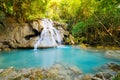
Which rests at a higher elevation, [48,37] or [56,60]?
[48,37]

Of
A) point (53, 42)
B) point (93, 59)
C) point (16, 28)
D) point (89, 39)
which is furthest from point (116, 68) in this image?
point (16, 28)

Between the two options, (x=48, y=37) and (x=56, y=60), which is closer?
(x=56, y=60)

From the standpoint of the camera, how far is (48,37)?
21453mm

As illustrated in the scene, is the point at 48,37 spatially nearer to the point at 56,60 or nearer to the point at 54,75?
the point at 56,60

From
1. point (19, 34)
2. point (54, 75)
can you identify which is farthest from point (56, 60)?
point (19, 34)

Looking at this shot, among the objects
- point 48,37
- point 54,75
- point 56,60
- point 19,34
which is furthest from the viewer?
point 48,37

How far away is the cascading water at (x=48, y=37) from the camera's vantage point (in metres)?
20.7

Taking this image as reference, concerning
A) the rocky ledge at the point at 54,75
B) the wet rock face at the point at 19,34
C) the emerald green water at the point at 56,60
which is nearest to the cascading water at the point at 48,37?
the wet rock face at the point at 19,34

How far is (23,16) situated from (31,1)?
1.99 metres

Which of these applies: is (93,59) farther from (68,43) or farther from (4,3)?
(4,3)

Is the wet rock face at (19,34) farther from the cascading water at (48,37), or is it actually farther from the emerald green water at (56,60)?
the emerald green water at (56,60)

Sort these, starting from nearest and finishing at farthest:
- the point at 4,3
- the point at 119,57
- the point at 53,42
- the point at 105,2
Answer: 1. the point at 105,2
2. the point at 119,57
3. the point at 4,3
4. the point at 53,42

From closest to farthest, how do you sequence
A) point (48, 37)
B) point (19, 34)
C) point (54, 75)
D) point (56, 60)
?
point (54, 75) < point (56, 60) < point (19, 34) < point (48, 37)

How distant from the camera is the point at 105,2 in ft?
19.4
